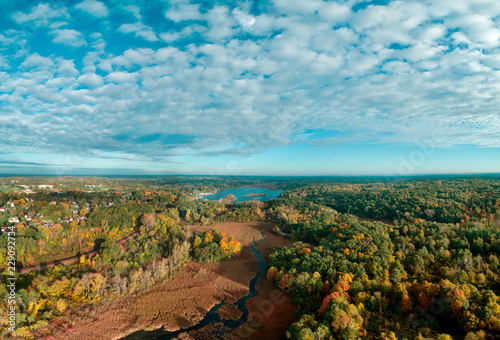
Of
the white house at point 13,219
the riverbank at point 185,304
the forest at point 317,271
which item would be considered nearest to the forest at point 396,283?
A: the forest at point 317,271

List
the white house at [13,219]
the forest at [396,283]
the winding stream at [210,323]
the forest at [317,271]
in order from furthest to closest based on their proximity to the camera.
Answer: the white house at [13,219] → the winding stream at [210,323] → the forest at [317,271] → the forest at [396,283]

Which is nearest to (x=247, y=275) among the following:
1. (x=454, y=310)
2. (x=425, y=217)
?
(x=454, y=310)

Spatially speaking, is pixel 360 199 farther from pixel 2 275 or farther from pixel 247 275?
pixel 2 275

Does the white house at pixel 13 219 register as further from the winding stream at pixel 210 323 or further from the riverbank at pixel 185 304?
the winding stream at pixel 210 323

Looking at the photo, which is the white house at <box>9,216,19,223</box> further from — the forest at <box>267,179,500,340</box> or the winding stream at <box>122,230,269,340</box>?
the forest at <box>267,179,500,340</box>

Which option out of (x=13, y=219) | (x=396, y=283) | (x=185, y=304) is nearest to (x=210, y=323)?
(x=185, y=304)

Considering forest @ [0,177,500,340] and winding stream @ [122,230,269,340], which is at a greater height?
forest @ [0,177,500,340]

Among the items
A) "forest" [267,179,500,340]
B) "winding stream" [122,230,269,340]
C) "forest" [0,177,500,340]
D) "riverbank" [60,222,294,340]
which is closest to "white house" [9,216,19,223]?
Result: "forest" [0,177,500,340]

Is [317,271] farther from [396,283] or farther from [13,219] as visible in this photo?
[13,219]
